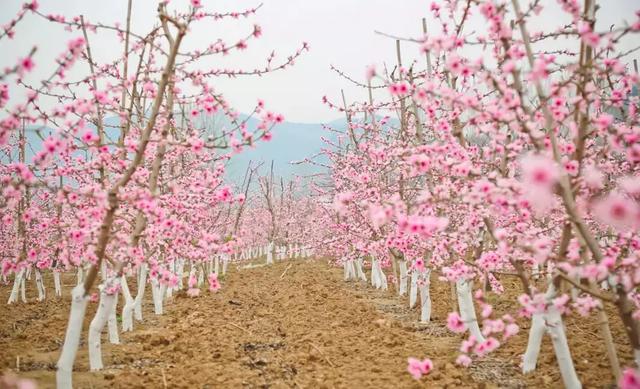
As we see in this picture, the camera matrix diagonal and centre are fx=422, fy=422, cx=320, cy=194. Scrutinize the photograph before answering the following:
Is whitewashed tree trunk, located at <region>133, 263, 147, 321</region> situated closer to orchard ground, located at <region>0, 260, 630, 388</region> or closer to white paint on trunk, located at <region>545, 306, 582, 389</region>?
orchard ground, located at <region>0, 260, 630, 388</region>

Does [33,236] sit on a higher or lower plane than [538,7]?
lower

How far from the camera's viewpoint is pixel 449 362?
7152mm

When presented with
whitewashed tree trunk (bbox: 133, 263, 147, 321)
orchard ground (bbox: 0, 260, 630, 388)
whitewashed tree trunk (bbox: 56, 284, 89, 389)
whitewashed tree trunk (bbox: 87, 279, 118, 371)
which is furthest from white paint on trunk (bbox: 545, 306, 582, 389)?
whitewashed tree trunk (bbox: 133, 263, 147, 321)

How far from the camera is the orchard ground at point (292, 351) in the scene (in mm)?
6367

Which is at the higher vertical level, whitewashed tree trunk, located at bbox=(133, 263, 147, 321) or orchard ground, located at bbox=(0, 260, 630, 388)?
whitewashed tree trunk, located at bbox=(133, 263, 147, 321)

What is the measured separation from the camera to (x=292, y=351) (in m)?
8.16

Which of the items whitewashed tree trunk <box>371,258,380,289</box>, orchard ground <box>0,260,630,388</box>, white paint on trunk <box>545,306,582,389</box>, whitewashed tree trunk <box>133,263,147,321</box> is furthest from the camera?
whitewashed tree trunk <box>371,258,380,289</box>

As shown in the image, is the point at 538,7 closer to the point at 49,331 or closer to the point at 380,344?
the point at 380,344

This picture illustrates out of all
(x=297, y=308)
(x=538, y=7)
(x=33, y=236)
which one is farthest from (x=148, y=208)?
(x=33, y=236)

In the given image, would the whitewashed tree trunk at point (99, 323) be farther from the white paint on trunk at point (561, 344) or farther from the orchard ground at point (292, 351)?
the white paint on trunk at point (561, 344)

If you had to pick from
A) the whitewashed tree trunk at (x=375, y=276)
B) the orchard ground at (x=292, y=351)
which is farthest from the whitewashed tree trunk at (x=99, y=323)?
the whitewashed tree trunk at (x=375, y=276)

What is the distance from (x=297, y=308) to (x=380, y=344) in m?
4.86

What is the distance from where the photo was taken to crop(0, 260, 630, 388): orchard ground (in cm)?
637

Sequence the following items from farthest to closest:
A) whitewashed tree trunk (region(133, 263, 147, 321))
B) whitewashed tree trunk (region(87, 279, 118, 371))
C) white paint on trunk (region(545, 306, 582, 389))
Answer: whitewashed tree trunk (region(133, 263, 147, 321)) → whitewashed tree trunk (region(87, 279, 118, 371)) → white paint on trunk (region(545, 306, 582, 389))
